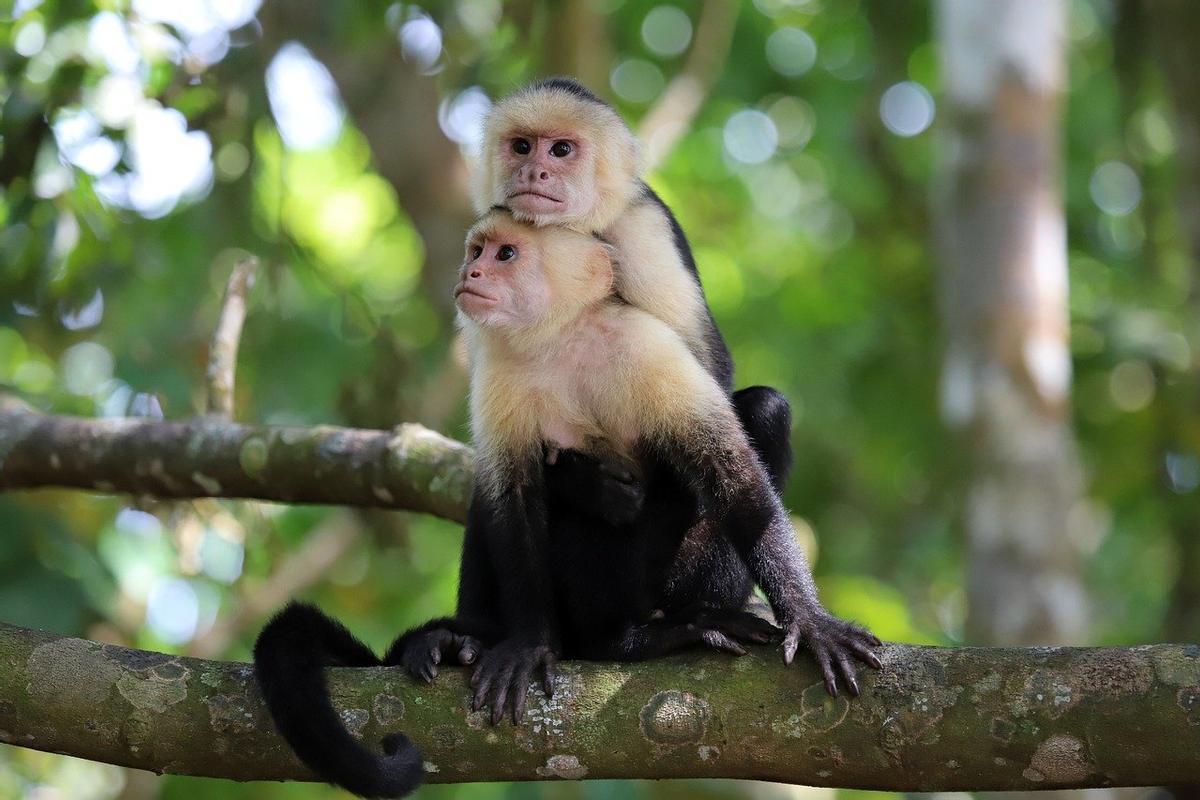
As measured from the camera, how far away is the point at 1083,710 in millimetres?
2424

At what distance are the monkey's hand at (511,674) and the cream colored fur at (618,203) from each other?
917mm

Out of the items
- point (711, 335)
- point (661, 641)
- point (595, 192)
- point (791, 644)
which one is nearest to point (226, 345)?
point (595, 192)

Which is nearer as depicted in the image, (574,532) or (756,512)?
(756,512)

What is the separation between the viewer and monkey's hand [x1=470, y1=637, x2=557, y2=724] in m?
2.67

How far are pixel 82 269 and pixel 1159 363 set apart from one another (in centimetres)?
498

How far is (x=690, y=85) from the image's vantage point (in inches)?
267

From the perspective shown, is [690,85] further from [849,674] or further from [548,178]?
[849,674]

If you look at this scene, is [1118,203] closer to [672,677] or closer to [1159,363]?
[1159,363]

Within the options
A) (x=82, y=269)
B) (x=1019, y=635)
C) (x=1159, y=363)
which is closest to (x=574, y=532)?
(x=82, y=269)

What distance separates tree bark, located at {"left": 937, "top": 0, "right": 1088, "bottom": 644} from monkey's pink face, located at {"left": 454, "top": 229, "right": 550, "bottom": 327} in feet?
9.76

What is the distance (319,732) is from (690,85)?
16.2 ft

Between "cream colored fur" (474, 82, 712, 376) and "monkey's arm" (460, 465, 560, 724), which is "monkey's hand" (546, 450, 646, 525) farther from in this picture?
"cream colored fur" (474, 82, 712, 376)

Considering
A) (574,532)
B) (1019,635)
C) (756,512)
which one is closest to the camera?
(756,512)

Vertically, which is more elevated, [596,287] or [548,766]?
[596,287]
